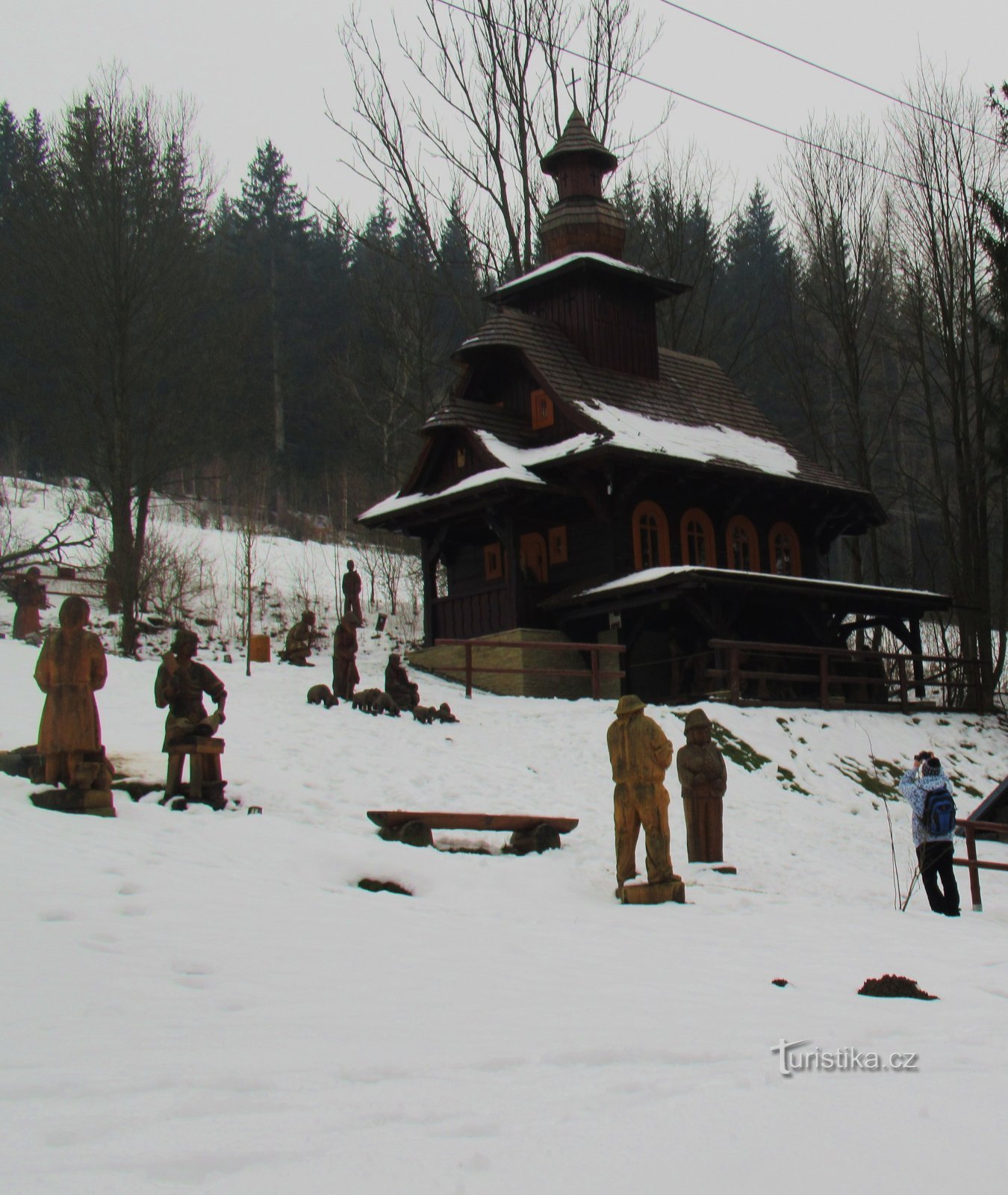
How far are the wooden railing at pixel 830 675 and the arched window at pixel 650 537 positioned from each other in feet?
8.10

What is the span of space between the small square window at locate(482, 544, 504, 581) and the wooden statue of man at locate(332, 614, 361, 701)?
790 centimetres

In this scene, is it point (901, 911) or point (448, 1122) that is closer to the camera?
point (448, 1122)

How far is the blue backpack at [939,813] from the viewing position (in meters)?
12.1

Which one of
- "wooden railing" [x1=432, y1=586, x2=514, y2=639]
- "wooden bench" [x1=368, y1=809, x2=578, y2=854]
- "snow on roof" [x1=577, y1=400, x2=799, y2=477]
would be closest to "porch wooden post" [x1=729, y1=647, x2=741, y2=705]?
"snow on roof" [x1=577, y1=400, x2=799, y2=477]

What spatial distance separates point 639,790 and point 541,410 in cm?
1703

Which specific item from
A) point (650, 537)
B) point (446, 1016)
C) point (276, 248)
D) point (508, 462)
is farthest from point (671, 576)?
point (276, 248)

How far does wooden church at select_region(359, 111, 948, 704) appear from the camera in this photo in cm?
2466

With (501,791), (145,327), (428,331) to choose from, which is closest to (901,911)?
(501,791)

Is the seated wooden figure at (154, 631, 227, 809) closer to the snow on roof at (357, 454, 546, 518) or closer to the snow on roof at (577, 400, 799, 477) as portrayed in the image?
the snow on roof at (357, 454, 546, 518)

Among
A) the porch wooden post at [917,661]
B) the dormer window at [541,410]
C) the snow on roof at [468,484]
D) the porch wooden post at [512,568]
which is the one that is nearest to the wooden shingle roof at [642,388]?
the dormer window at [541,410]

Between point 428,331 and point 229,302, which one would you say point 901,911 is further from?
point 229,302

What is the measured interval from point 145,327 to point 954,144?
66.4 feet

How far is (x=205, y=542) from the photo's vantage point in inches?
1511

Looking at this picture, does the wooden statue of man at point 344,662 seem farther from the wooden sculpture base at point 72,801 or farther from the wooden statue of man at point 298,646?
the wooden sculpture base at point 72,801
